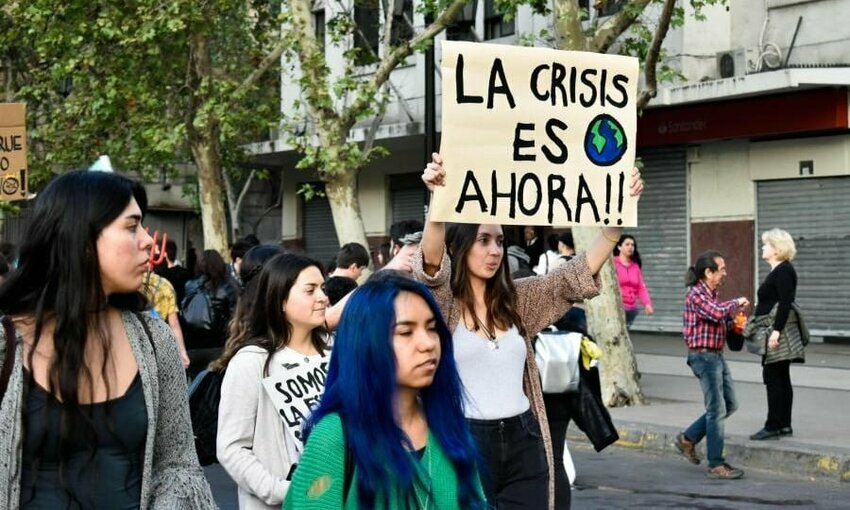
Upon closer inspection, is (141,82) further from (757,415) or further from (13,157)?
(757,415)

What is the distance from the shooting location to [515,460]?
209 inches

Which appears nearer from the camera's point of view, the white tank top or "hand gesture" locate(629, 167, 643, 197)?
the white tank top

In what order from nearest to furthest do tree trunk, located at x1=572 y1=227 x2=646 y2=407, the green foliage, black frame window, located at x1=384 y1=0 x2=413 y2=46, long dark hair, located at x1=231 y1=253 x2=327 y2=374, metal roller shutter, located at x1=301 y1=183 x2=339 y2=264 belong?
1. long dark hair, located at x1=231 y1=253 x2=327 y2=374
2. tree trunk, located at x1=572 y1=227 x2=646 y2=407
3. the green foliage
4. black frame window, located at x1=384 y1=0 x2=413 y2=46
5. metal roller shutter, located at x1=301 y1=183 x2=339 y2=264

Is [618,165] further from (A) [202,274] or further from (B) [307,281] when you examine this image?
(A) [202,274]

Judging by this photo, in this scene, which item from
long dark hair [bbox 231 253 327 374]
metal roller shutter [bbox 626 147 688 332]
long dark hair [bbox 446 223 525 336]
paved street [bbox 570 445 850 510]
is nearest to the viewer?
long dark hair [bbox 231 253 327 374]

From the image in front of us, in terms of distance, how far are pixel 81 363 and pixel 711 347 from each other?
755cm

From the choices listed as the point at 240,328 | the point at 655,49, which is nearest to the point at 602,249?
the point at 240,328

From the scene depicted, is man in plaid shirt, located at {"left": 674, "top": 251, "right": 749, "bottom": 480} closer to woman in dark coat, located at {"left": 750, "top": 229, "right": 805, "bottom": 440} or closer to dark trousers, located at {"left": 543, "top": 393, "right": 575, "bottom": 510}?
woman in dark coat, located at {"left": 750, "top": 229, "right": 805, "bottom": 440}

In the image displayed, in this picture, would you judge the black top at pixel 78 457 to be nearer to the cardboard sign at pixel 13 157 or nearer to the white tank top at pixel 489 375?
the white tank top at pixel 489 375

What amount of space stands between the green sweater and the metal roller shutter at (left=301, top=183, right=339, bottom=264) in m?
28.5

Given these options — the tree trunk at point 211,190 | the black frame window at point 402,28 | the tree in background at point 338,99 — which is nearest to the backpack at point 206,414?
the tree in background at point 338,99

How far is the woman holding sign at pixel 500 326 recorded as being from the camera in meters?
5.31

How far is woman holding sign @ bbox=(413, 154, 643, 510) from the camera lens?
17.4 feet

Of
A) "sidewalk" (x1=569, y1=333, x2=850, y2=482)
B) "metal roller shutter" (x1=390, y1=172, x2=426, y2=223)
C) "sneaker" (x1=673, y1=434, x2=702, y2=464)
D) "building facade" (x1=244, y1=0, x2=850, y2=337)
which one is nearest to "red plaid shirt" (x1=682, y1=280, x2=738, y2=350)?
"sneaker" (x1=673, y1=434, x2=702, y2=464)
